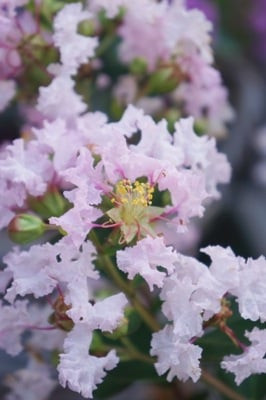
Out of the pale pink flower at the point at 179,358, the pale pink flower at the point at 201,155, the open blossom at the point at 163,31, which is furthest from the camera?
the open blossom at the point at 163,31

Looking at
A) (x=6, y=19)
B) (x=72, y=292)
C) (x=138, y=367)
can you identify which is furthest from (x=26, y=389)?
(x=6, y=19)

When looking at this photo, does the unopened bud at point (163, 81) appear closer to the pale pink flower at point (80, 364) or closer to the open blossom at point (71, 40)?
the open blossom at point (71, 40)

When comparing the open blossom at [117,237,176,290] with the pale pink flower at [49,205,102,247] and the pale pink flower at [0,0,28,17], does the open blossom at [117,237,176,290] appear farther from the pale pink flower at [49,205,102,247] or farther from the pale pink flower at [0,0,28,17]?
the pale pink flower at [0,0,28,17]

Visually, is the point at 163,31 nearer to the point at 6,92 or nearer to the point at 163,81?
the point at 163,81

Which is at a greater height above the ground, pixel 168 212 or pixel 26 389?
pixel 168 212

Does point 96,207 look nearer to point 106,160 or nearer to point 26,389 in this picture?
point 106,160

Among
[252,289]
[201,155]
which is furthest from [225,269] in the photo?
[201,155]

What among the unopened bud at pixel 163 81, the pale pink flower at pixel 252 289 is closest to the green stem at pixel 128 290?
the pale pink flower at pixel 252 289
